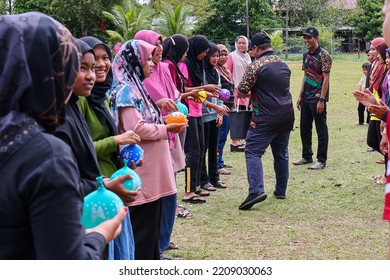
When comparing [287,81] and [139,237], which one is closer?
[139,237]

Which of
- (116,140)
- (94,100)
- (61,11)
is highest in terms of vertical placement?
(94,100)

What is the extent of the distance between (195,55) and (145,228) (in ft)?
11.5

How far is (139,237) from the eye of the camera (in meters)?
4.48

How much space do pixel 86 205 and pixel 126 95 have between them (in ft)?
6.73

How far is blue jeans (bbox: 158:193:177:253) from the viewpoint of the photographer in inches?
205

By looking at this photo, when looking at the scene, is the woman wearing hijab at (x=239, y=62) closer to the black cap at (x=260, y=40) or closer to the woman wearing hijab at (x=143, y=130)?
the black cap at (x=260, y=40)

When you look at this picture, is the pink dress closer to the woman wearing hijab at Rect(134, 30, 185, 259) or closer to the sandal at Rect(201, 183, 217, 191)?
the woman wearing hijab at Rect(134, 30, 185, 259)

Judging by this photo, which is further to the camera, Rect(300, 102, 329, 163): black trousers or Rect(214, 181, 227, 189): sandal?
Rect(300, 102, 329, 163): black trousers

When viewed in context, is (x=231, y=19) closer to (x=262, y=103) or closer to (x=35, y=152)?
(x=262, y=103)

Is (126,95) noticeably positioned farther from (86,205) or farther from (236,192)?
(236,192)

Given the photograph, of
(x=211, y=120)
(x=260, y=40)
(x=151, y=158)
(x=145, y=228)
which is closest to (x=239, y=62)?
(x=211, y=120)

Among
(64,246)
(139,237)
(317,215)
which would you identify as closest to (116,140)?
(139,237)

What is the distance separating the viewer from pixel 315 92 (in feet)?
31.5

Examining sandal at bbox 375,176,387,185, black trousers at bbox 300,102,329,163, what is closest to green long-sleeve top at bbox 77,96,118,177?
sandal at bbox 375,176,387,185
